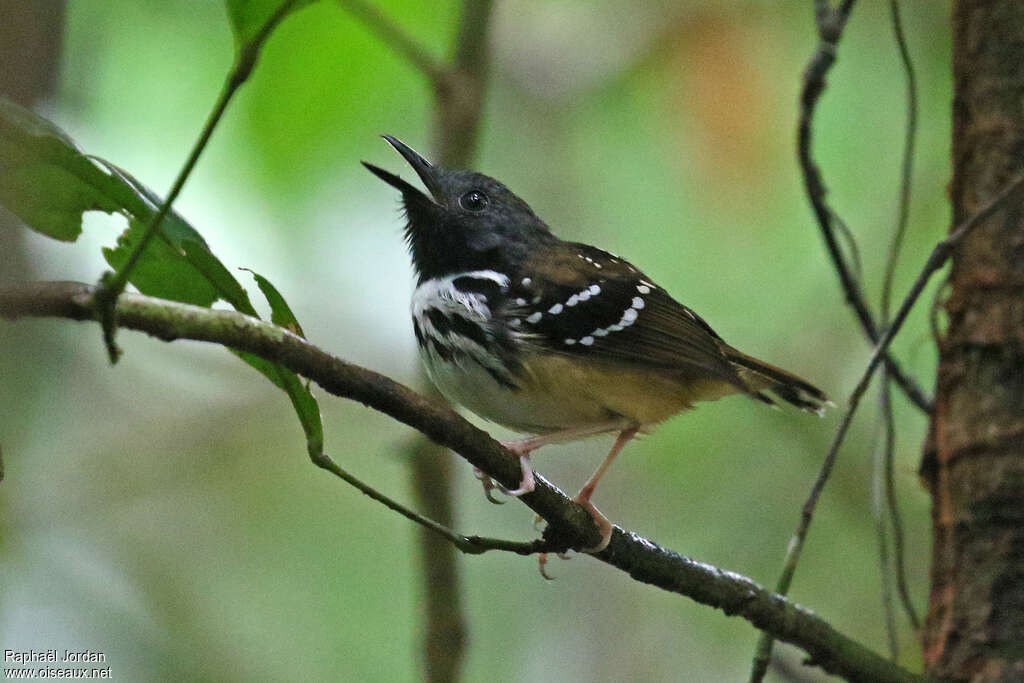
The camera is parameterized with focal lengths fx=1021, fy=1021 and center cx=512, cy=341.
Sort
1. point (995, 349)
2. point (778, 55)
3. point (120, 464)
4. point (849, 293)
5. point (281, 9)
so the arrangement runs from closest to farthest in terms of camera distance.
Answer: point (281, 9), point (995, 349), point (849, 293), point (120, 464), point (778, 55)

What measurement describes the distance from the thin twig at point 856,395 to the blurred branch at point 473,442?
2cm

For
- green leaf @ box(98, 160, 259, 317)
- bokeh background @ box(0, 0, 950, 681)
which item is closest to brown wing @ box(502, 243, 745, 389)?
green leaf @ box(98, 160, 259, 317)

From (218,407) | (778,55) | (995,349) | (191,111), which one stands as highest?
(778,55)

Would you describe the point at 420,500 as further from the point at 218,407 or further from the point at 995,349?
the point at 218,407

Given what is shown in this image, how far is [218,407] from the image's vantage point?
5426 mm

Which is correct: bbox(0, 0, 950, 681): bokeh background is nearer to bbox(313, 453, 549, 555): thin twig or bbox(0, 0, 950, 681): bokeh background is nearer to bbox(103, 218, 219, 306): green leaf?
bbox(313, 453, 549, 555): thin twig

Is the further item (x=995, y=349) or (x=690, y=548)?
(x=690, y=548)

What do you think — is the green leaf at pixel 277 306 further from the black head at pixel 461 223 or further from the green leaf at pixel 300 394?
the black head at pixel 461 223

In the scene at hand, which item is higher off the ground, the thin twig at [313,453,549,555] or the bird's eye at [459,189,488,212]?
the bird's eye at [459,189,488,212]

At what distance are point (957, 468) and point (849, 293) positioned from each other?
644 mm

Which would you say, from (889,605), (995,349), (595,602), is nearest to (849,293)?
(995,349)

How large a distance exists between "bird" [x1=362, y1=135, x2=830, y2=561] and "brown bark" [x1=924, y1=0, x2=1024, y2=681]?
52 centimetres

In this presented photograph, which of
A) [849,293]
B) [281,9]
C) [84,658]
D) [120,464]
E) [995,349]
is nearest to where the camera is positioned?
[281,9]

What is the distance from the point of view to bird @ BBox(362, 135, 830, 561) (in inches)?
117
